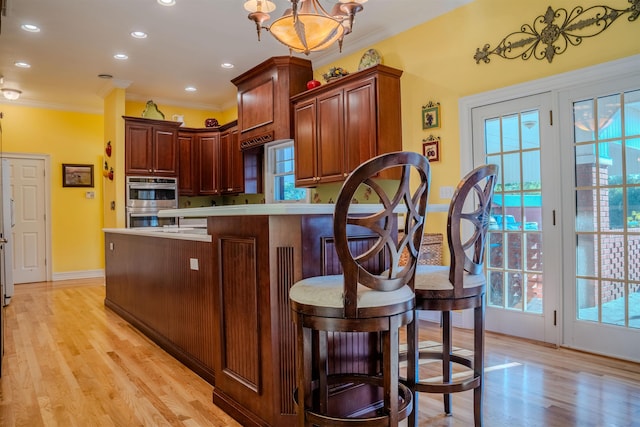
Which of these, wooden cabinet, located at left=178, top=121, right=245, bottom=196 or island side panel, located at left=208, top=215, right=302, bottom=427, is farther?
wooden cabinet, located at left=178, top=121, right=245, bottom=196

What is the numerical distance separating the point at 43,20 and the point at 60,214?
401 centimetres

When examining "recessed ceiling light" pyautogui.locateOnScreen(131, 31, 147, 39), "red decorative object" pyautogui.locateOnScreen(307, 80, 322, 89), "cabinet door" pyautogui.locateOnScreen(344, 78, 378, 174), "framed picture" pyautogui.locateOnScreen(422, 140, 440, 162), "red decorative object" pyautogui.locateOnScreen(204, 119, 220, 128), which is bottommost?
"framed picture" pyautogui.locateOnScreen(422, 140, 440, 162)

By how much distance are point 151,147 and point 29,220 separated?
2.55 metres

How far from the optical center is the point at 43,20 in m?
4.26

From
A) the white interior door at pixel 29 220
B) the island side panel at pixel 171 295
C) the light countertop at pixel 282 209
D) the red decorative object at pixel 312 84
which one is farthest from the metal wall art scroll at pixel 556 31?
the white interior door at pixel 29 220

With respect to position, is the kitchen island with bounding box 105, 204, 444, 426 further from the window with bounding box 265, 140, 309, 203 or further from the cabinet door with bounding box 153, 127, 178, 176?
the cabinet door with bounding box 153, 127, 178, 176

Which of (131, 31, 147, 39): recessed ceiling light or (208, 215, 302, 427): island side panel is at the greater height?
(131, 31, 147, 39): recessed ceiling light

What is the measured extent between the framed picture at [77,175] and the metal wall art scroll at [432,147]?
6.10 m

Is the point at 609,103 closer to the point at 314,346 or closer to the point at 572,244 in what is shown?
the point at 572,244

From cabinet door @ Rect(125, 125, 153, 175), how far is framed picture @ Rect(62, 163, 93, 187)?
5.72 feet

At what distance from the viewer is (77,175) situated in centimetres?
748

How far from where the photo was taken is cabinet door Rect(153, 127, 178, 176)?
6.62 meters

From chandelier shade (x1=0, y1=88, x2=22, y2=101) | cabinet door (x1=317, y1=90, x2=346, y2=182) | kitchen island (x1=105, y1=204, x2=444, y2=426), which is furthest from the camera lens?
chandelier shade (x1=0, y1=88, x2=22, y2=101)

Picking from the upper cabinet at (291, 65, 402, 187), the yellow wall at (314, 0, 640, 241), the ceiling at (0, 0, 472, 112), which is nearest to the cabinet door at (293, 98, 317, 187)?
the upper cabinet at (291, 65, 402, 187)
